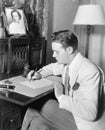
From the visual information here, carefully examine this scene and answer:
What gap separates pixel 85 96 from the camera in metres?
1.29

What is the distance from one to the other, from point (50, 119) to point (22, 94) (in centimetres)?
26

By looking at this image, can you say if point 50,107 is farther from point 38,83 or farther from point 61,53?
point 61,53

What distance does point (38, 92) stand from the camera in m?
1.59

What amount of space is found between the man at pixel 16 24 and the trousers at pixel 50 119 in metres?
0.85

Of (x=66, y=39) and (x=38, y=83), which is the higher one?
(x=66, y=39)

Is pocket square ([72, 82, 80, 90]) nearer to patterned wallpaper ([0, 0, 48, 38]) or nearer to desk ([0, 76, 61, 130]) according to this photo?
desk ([0, 76, 61, 130])

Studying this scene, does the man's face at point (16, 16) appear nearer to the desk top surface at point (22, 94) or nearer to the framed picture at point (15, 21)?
the framed picture at point (15, 21)

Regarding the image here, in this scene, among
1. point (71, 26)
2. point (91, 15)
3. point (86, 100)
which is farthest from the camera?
point (71, 26)

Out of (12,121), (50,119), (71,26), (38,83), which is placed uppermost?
(71,26)

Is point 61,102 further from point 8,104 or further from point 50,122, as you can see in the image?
point 8,104

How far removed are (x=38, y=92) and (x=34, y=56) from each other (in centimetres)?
84

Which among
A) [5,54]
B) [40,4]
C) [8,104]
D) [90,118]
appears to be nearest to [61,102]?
[90,118]

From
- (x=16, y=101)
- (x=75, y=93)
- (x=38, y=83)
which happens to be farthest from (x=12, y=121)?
(x=75, y=93)

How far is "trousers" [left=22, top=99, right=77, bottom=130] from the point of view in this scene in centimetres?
147
